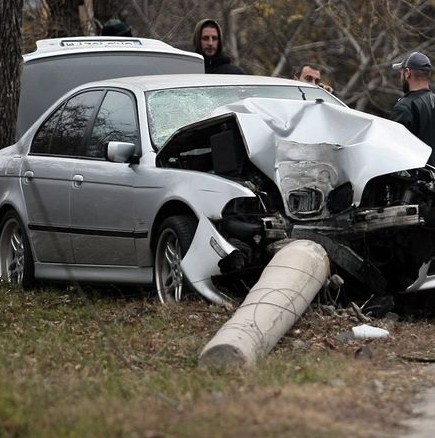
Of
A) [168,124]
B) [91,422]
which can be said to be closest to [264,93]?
[168,124]

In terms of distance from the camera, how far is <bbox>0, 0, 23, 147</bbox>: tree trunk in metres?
12.0

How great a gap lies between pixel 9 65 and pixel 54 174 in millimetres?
1780

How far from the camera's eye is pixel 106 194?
10219 millimetres

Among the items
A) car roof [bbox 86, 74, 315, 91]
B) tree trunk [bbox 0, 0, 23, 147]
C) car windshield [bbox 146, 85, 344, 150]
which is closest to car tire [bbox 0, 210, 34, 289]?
tree trunk [bbox 0, 0, 23, 147]

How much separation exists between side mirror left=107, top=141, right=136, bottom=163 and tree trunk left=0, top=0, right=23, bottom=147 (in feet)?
8.56

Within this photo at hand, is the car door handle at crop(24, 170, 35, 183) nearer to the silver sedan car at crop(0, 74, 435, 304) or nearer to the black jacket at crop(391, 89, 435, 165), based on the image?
the silver sedan car at crop(0, 74, 435, 304)

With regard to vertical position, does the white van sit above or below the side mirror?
above

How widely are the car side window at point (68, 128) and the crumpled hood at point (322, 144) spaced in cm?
172

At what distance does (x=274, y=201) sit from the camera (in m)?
9.12

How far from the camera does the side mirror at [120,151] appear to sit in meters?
9.88

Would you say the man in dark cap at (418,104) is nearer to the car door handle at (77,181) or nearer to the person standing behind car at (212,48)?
the car door handle at (77,181)

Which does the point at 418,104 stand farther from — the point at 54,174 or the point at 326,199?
the point at 54,174

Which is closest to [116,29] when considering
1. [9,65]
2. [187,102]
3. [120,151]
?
[9,65]

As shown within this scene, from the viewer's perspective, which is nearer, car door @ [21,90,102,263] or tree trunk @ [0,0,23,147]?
car door @ [21,90,102,263]
